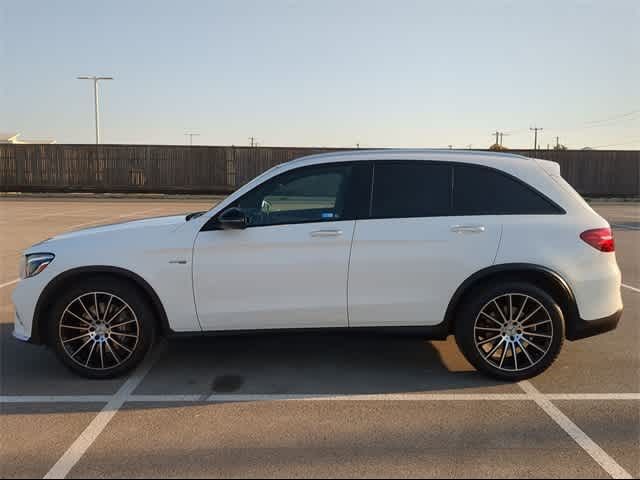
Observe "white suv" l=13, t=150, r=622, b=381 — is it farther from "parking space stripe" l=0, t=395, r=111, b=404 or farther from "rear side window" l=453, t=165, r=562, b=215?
"parking space stripe" l=0, t=395, r=111, b=404

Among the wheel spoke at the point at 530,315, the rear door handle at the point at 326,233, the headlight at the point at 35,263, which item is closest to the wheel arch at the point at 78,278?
the headlight at the point at 35,263

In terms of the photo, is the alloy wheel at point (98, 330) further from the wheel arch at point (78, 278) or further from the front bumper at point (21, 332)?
the front bumper at point (21, 332)

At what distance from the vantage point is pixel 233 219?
168 inches

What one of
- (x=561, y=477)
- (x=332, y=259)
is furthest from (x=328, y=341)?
(x=561, y=477)

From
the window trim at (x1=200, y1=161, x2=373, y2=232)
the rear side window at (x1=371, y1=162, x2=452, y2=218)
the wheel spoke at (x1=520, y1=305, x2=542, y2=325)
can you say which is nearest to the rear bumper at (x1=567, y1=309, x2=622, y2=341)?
the wheel spoke at (x1=520, y1=305, x2=542, y2=325)

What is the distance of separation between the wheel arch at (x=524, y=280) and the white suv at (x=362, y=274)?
1 cm

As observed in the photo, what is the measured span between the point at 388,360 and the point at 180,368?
1.84 m

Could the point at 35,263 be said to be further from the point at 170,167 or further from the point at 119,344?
the point at 170,167

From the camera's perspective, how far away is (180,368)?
475 cm

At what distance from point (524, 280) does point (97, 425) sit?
3.36 meters

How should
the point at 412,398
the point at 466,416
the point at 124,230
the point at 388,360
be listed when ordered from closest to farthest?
1. the point at 466,416
2. the point at 412,398
3. the point at 124,230
4. the point at 388,360

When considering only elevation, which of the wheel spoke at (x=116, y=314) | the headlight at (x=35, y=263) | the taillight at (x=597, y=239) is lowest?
the wheel spoke at (x=116, y=314)

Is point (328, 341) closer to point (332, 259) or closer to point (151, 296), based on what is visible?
point (332, 259)

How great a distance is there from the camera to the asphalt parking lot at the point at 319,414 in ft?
10.5
